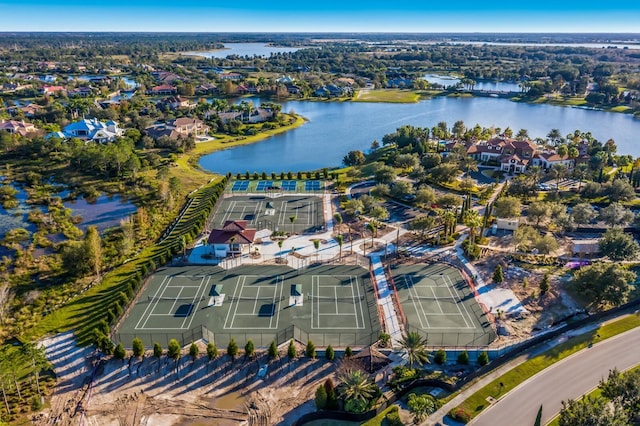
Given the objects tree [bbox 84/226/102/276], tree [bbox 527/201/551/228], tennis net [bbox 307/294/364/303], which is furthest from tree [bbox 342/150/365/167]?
tree [bbox 84/226/102/276]

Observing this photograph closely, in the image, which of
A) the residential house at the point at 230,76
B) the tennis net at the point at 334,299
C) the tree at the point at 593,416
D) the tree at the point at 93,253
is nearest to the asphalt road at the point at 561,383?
the tree at the point at 593,416

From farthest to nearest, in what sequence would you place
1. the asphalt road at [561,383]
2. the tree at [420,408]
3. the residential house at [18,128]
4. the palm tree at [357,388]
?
the residential house at [18,128] → the palm tree at [357,388] → the asphalt road at [561,383] → the tree at [420,408]

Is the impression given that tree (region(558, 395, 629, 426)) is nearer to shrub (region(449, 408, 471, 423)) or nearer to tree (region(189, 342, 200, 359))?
shrub (region(449, 408, 471, 423))

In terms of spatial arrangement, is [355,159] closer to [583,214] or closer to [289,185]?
[289,185]

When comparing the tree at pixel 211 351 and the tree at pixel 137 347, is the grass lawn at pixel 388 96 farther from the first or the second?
the tree at pixel 137 347

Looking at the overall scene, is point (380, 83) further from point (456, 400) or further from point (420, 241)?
point (456, 400)

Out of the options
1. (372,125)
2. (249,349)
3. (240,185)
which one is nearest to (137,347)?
(249,349)
